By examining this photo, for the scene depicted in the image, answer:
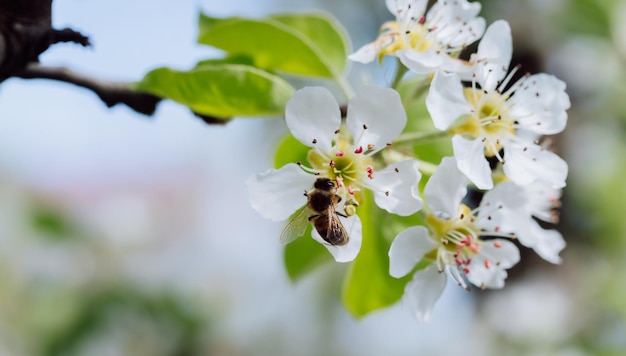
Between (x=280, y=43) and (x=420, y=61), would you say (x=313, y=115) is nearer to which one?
(x=420, y=61)

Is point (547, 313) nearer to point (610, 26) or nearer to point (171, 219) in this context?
point (610, 26)

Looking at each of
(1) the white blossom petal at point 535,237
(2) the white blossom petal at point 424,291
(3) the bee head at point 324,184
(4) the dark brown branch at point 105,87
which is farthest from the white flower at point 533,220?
(4) the dark brown branch at point 105,87

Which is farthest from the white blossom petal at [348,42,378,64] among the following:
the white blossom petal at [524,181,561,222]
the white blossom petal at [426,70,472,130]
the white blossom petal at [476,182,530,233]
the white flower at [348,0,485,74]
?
the white blossom petal at [524,181,561,222]

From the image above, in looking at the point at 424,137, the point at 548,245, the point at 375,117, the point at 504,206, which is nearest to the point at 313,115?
the point at 375,117

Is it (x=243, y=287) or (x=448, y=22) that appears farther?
(x=243, y=287)

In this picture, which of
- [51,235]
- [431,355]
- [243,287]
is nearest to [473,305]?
[431,355]

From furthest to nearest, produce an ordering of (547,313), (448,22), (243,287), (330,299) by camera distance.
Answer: (330,299) < (243,287) < (547,313) < (448,22)

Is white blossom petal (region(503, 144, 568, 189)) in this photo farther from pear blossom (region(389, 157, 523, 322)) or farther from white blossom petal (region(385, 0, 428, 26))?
white blossom petal (region(385, 0, 428, 26))
